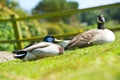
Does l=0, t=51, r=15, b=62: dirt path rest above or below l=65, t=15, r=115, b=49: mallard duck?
below

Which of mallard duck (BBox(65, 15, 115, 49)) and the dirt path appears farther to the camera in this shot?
the dirt path

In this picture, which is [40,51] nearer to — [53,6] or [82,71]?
[82,71]

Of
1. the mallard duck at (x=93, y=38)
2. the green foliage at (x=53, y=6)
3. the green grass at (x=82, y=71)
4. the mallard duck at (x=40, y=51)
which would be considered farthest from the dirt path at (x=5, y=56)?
the green foliage at (x=53, y=6)

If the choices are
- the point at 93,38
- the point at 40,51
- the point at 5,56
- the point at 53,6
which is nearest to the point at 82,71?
the point at 40,51

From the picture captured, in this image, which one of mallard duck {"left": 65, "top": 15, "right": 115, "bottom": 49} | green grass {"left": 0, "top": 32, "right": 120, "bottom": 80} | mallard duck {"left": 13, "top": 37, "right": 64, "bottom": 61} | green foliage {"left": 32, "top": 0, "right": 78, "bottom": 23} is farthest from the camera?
green foliage {"left": 32, "top": 0, "right": 78, "bottom": 23}

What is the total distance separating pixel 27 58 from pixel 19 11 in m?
22.4

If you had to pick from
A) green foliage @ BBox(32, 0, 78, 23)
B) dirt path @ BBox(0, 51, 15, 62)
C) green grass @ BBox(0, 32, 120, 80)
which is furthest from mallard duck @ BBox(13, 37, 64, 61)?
green foliage @ BBox(32, 0, 78, 23)

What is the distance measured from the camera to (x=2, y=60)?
12578mm

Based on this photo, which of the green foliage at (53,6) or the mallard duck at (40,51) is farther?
the green foliage at (53,6)

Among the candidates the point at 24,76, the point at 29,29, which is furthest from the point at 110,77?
the point at 29,29

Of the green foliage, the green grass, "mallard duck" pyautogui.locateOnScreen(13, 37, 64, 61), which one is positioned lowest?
the green foliage

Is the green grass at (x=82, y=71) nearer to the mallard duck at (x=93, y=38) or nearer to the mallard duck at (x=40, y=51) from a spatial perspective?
the mallard duck at (x=40, y=51)

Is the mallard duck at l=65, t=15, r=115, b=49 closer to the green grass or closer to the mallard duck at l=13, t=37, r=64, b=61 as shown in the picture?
the mallard duck at l=13, t=37, r=64, b=61

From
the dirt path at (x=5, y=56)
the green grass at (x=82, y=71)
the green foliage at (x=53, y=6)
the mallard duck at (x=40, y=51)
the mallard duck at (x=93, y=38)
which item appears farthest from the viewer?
the green foliage at (x=53, y=6)
